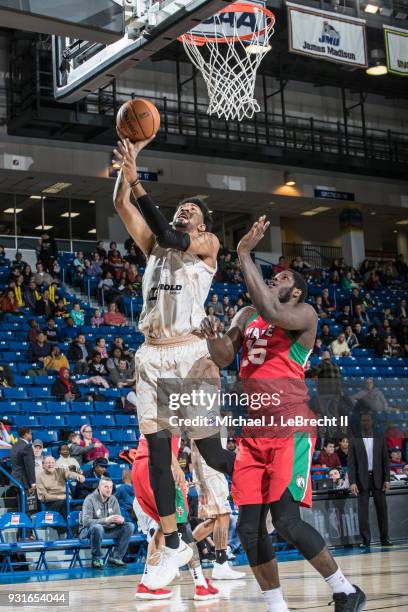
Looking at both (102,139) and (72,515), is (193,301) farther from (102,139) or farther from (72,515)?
(102,139)

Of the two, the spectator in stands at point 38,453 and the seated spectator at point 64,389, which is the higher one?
the seated spectator at point 64,389

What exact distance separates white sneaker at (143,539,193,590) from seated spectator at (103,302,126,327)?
13679 mm

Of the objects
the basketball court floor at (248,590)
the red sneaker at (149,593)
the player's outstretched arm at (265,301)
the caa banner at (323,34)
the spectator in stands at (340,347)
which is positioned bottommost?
the basketball court floor at (248,590)

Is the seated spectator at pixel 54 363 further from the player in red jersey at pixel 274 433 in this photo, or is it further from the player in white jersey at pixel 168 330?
the player in red jersey at pixel 274 433

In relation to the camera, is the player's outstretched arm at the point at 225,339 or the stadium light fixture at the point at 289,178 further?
the stadium light fixture at the point at 289,178

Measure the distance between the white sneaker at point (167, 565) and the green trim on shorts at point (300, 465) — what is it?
132 cm

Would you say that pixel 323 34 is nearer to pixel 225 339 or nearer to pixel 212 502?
pixel 212 502

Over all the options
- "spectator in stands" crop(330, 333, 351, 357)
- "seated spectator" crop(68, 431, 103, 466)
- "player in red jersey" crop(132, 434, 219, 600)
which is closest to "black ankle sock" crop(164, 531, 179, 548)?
"player in red jersey" crop(132, 434, 219, 600)

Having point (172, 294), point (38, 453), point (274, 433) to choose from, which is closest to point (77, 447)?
point (38, 453)

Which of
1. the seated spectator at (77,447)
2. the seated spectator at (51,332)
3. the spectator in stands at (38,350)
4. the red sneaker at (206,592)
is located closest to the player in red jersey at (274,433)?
the red sneaker at (206,592)

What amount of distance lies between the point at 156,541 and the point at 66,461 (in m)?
6.64

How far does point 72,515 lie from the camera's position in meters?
11.6

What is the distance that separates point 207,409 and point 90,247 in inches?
799

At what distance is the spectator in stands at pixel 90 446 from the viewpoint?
13227mm
